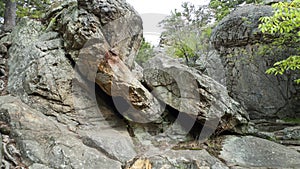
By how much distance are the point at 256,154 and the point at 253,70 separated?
14.9 ft

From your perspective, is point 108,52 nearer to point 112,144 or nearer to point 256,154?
point 112,144

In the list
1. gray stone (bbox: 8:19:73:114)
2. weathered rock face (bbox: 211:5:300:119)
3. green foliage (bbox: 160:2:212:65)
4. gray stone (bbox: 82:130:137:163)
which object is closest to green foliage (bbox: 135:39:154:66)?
green foliage (bbox: 160:2:212:65)

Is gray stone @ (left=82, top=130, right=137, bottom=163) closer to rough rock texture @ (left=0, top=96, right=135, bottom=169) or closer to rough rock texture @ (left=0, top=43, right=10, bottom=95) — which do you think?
rough rock texture @ (left=0, top=96, right=135, bottom=169)

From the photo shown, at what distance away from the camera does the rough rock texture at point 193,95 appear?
6.10m

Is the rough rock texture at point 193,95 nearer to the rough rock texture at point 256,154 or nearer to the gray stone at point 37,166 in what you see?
the rough rock texture at point 256,154

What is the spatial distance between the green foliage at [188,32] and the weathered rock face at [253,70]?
3.84 feet

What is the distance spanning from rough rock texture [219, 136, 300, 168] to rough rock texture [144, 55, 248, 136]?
2.07ft

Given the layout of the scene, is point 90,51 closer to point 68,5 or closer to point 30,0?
point 68,5

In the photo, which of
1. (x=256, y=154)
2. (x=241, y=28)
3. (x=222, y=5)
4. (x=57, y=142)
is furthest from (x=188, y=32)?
(x=57, y=142)

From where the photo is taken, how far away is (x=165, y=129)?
6.38m

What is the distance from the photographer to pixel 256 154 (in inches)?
210

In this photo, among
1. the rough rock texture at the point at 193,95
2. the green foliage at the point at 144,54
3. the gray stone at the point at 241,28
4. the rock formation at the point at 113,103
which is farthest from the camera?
the green foliage at the point at 144,54

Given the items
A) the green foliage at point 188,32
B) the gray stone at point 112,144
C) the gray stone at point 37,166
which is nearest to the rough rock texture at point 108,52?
the gray stone at point 112,144

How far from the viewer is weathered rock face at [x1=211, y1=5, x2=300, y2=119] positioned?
336 inches
